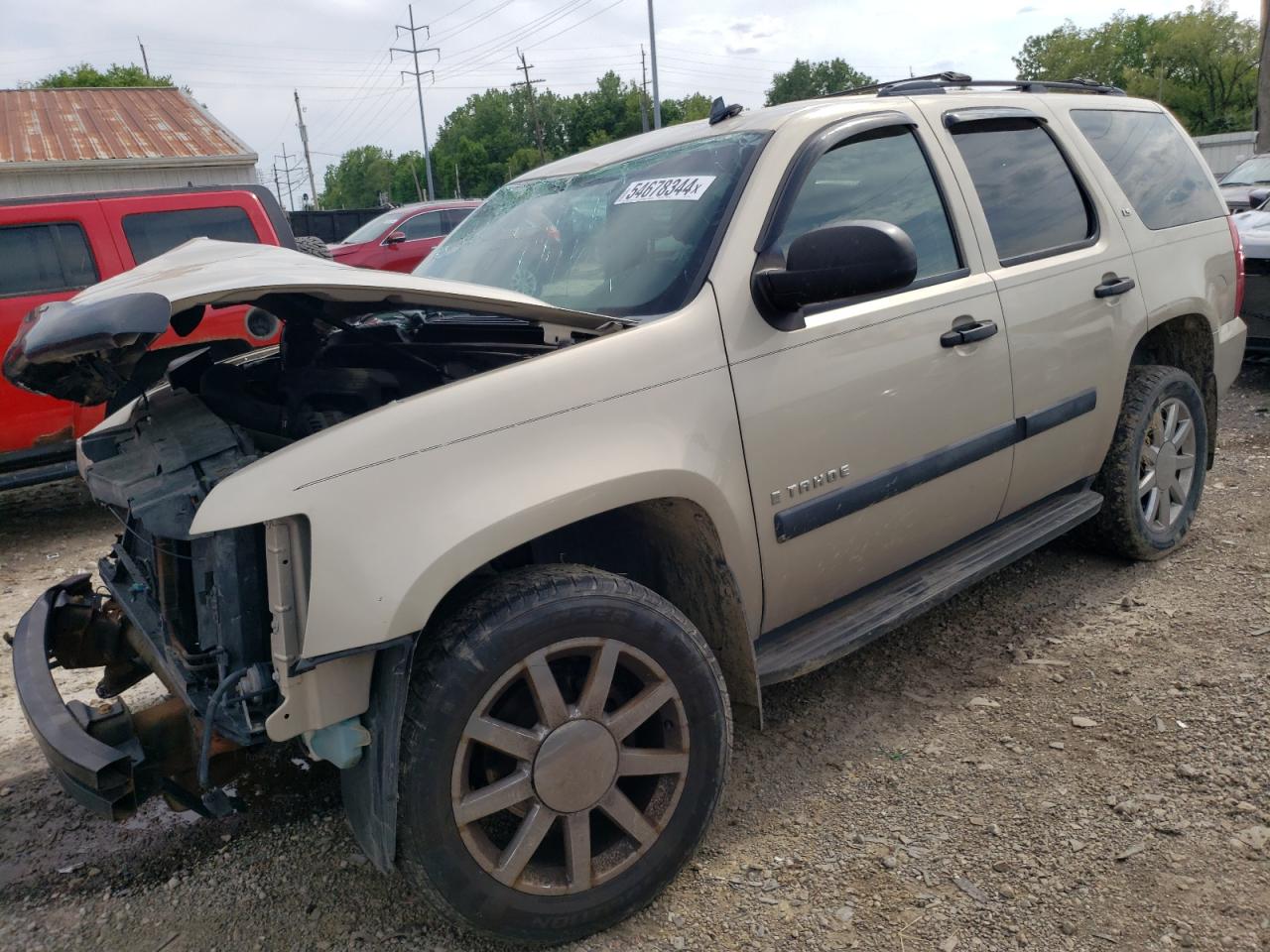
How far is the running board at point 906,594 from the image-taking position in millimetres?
2734

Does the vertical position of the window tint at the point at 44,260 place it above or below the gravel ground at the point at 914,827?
above

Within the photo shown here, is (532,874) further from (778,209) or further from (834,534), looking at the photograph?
(778,209)

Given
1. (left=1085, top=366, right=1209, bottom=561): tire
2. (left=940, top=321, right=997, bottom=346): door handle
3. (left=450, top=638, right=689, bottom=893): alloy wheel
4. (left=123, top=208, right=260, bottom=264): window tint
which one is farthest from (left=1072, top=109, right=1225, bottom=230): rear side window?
(left=123, top=208, right=260, bottom=264): window tint

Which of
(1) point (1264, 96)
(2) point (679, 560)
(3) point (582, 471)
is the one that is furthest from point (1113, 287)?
(1) point (1264, 96)

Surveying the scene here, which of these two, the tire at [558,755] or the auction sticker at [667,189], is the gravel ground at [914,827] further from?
the auction sticker at [667,189]

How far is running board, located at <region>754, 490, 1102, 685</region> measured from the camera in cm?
273

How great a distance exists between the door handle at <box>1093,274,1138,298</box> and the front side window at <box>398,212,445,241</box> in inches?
464

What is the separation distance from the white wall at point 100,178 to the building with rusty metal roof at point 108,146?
2 cm

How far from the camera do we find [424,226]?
14328 millimetres

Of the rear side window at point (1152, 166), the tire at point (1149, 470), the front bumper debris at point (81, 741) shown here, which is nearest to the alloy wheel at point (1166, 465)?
the tire at point (1149, 470)

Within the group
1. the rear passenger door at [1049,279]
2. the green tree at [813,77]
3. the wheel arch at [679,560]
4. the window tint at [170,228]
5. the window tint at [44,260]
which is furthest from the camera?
the green tree at [813,77]

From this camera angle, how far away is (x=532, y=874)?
2.23 metres

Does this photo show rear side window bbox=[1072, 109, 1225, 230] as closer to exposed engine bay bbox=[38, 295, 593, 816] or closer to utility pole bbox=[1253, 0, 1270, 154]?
exposed engine bay bbox=[38, 295, 593, 816]

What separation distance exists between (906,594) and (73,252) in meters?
5.92
